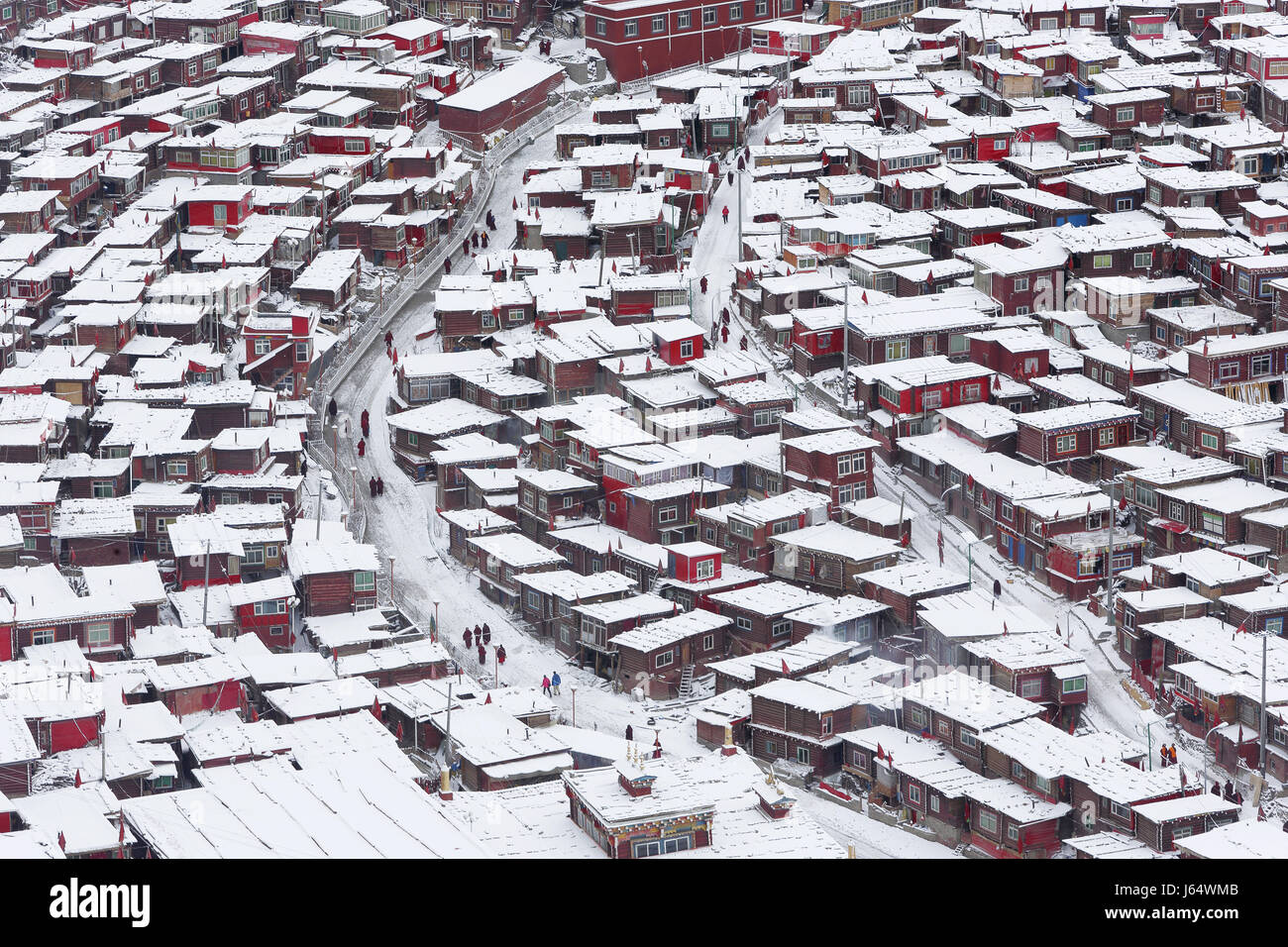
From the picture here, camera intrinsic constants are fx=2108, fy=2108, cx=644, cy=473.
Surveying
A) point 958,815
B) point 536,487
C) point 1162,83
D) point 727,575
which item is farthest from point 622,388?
point 1162,83

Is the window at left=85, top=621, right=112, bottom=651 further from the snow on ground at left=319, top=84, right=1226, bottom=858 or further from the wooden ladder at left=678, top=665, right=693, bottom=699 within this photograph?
the wooden ladder at left=678, top=665, right=693, bottom=699

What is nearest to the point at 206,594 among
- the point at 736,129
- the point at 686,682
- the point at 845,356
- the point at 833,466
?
the point at 686,682

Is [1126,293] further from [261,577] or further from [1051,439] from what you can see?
[261,577]

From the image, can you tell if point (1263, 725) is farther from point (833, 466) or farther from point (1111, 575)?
point (833, 466)

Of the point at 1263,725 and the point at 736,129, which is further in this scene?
the point at 736,129

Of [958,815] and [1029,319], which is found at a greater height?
[1029,319]
